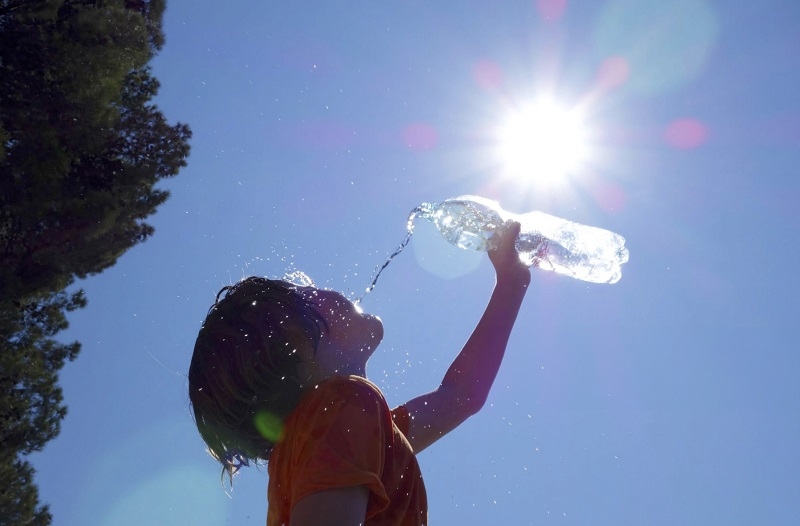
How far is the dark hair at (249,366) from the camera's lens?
6.31 feet

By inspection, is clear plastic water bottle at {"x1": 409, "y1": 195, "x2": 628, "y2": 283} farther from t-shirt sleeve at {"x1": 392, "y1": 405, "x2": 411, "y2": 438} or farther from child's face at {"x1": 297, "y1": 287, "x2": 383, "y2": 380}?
t-shirt sleeve at {"x1": 392, "y1": 405, "x2": 411, "y2": 438}

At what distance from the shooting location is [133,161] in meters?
9.40

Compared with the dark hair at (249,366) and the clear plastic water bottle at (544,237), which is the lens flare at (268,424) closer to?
the dark hair at (249,366)

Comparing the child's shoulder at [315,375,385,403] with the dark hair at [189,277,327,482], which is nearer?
the child's shoulder at [315,375,385,403]

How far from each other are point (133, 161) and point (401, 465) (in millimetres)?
8727

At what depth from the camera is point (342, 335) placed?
2.20 m

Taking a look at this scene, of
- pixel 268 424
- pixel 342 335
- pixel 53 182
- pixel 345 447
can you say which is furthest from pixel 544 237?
pixel 53 182

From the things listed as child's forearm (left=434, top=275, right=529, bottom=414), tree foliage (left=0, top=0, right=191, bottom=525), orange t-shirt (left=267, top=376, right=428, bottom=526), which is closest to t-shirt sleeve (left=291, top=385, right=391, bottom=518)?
orange t-shirt (left=267, top=376, right=428, bottom=526)

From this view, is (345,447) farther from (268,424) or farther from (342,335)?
(342,335)

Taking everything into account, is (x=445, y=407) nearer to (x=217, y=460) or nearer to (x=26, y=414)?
(x=217, y=460)

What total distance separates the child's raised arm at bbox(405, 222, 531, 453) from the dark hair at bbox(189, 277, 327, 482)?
428 mm

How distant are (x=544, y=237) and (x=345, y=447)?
11.7ft

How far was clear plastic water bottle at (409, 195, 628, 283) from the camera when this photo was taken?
4.52 m

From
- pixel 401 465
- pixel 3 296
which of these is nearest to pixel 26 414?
pixel 3 296
